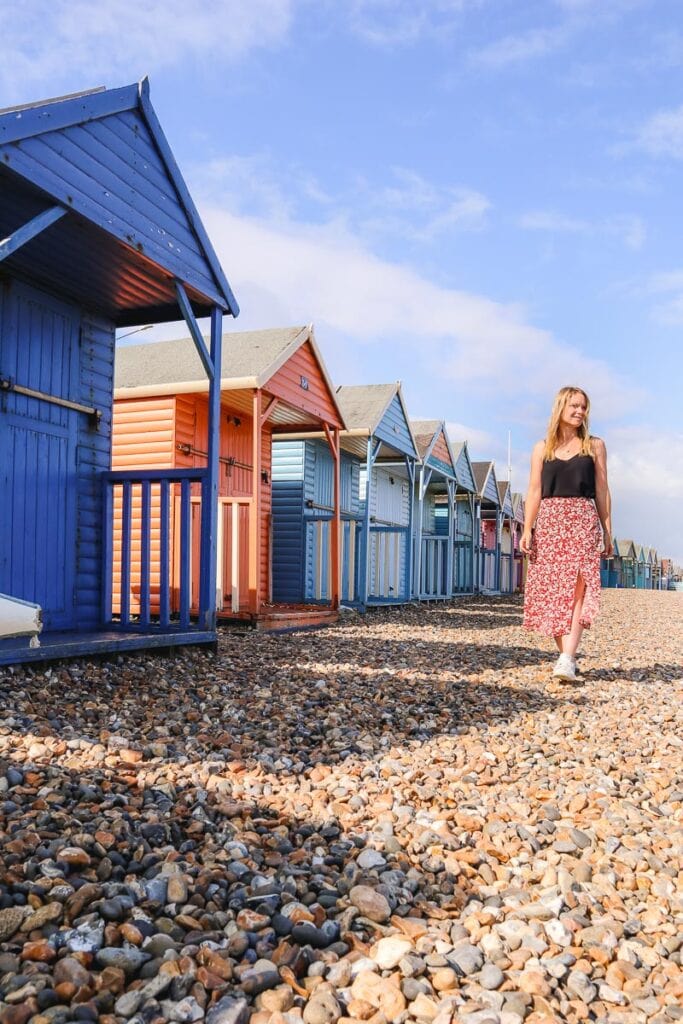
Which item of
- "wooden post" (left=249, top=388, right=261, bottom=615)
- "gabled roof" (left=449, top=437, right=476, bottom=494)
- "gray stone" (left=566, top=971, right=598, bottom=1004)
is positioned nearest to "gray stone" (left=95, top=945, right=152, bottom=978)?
"gray stone" (left=566, top=971, right=598, bottom=1004)

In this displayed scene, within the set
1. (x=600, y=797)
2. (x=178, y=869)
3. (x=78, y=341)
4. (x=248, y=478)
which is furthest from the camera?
(x=248, y=478)

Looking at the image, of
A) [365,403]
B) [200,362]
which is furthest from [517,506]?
[200,362]

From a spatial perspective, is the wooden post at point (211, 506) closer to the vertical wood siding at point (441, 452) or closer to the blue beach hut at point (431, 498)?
the blue beach hut at point (431, 498)

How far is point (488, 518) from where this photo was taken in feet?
95.0

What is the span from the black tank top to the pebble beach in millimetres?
1421

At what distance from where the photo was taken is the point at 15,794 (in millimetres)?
2586

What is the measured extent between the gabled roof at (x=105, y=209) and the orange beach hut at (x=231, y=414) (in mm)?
2334

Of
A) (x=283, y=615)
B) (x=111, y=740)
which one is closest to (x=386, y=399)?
(x=283, y=615)

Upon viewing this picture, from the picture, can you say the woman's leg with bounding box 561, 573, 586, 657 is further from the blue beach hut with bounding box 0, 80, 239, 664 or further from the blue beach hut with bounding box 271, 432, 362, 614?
the blue beach hut with bounding box 271, 432, 362, 614

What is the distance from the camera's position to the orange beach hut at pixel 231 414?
27.8 feet

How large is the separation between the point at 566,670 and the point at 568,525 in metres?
0.94

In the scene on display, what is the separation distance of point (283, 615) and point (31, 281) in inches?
172

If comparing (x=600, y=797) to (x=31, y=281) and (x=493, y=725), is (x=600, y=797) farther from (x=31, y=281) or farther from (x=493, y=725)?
(x=31, y=281)

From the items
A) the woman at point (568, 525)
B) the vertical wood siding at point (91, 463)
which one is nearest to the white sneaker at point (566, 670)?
the woman at point (568, 525)
